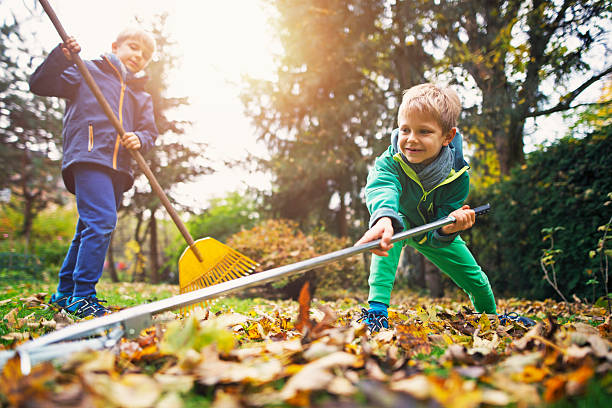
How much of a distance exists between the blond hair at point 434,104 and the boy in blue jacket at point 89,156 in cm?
188

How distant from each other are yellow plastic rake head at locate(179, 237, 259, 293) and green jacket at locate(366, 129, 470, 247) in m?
1.02

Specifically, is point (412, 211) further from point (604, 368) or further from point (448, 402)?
point (448, 402)

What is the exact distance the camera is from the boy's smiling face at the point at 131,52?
277 centimetres

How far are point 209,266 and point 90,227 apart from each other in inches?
31.6

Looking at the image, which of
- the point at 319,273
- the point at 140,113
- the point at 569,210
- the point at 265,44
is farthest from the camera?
the point at 265,44

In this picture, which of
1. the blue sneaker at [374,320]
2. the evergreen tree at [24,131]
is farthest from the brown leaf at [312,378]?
the evergreen tree at [24,131]

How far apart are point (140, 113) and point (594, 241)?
191 inches

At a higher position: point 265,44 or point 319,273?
point 265,44

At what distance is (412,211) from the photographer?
230cm

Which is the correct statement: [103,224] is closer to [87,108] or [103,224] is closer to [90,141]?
[90,141]

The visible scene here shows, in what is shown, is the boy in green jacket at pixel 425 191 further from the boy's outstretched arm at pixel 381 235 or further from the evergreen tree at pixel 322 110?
the evergreen tree at pixel 322 110

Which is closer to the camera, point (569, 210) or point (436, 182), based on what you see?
point (436, 182)

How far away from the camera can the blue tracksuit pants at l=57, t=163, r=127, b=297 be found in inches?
88.0

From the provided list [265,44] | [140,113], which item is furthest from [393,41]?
[140,113]
